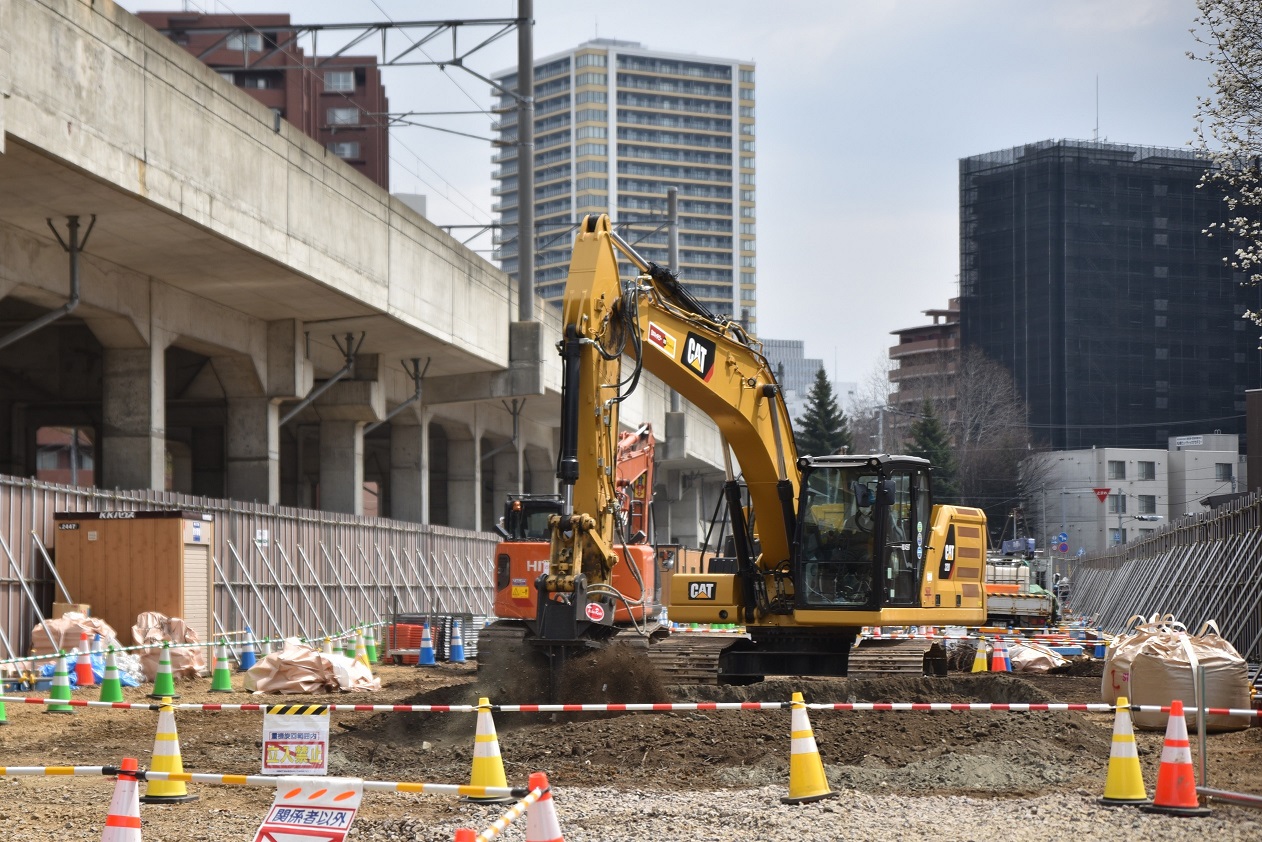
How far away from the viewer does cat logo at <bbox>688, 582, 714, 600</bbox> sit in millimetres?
16953

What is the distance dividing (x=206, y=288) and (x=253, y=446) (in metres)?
4.82

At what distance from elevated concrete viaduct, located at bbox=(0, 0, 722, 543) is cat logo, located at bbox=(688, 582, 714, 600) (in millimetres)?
9029

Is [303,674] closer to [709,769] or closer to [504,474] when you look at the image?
[709,769]

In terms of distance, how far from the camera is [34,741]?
15.4 metres

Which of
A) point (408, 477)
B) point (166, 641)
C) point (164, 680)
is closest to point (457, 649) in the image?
point (166, 641)

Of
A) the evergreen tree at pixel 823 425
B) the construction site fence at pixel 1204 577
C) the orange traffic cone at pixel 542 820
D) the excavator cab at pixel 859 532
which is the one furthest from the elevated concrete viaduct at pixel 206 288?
the evergreen tree at pixel 823 425

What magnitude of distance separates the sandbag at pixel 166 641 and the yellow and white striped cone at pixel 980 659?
462 inches

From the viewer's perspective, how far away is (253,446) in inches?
1223

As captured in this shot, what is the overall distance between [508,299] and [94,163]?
17.4 m

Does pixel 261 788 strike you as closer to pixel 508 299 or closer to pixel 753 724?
pixel 753 724

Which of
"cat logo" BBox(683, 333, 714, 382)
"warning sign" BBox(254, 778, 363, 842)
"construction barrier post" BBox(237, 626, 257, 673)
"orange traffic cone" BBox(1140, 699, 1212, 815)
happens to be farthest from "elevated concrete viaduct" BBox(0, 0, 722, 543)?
"orange traffic cone" BBox(1140, 699, 1212, 815)

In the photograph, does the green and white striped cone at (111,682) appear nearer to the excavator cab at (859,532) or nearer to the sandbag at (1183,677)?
the excavator cab at (859,532)

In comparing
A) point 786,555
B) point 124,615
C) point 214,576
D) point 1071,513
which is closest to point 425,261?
point 214,576

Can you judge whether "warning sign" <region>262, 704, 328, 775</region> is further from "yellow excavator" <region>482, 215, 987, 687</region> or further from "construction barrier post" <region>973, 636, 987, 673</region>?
"construction barrier post" <region>973, 636, 987, 673</region>
